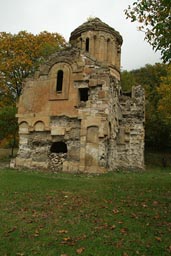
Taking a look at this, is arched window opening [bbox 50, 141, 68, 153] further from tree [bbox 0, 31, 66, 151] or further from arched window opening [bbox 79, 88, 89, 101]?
tree [bbox 0, 31, 66, 151]

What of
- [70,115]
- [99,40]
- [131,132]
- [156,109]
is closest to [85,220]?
[70,115]

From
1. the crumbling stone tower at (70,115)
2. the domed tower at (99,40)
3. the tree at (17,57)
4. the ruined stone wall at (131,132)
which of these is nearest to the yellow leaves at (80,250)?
the crumbling stone tower at (70,115)

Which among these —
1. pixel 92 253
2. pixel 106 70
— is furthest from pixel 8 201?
pixel 106 70

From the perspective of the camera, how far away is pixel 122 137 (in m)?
22.3

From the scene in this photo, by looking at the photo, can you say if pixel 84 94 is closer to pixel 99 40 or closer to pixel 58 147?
pixel 58 147

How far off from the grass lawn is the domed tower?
1646 centimetres

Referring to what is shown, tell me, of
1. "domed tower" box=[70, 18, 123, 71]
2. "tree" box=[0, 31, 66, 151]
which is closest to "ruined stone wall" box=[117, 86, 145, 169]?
"domed tower" box=[70, 18, 123, 71]

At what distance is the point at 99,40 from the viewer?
25.5 metres

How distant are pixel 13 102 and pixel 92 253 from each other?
75.8 feet

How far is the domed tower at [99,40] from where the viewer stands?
25.5 metres

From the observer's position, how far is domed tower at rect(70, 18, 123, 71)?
1002 inches

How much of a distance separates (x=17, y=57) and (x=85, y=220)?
22028 mm

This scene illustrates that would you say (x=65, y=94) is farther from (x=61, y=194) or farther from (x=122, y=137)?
(x=61, y=194)

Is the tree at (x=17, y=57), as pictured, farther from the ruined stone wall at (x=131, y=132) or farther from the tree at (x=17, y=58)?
the ruined stone wall at (x=131, y=132)
